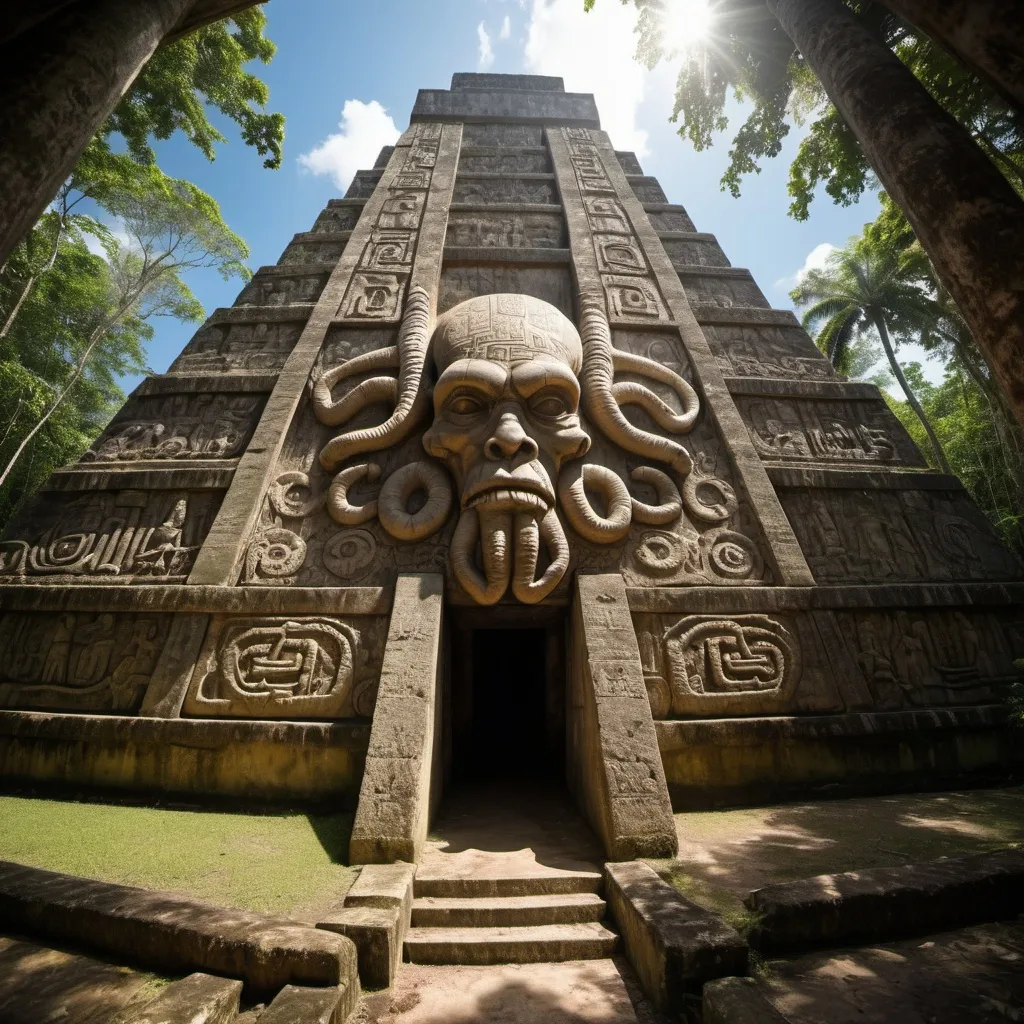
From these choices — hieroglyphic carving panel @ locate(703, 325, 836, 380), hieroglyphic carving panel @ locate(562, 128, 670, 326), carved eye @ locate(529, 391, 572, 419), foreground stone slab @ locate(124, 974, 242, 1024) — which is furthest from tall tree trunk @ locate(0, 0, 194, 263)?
hieroglyphic carving panel @ locate(703, 325, 836, 380)

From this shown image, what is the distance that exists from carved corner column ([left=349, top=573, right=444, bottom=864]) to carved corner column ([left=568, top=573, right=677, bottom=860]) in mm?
1152

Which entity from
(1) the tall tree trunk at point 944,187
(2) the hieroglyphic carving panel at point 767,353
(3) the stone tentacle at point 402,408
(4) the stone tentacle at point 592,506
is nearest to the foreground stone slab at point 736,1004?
(1) the tall tree trunk at point 944,187

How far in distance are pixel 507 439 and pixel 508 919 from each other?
326 centimetres

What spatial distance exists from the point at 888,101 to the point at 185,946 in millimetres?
4878

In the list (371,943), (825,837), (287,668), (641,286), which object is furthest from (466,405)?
(825,837)

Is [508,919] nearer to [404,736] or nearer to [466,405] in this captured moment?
[404,736]

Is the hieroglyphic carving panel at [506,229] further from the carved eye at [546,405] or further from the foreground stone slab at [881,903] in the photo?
the foreground stone slab at [881,903]

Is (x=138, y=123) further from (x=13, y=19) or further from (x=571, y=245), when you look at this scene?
(x=13, y=19)

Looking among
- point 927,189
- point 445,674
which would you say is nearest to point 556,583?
point 445,674

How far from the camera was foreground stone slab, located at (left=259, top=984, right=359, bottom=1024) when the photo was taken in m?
1.84

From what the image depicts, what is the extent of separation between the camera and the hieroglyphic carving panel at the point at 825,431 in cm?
616

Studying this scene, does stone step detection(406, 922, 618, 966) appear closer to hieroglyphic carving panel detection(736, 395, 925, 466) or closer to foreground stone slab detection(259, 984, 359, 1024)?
foreground stone slab detection(259, 984, 359, 1024)

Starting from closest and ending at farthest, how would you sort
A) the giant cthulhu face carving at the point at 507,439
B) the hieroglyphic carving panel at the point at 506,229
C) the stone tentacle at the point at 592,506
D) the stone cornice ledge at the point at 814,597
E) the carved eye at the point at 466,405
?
1. the giant cthulhu face carving at the point at 507,439
2. the stone cornice ledge at the point at 814,597
3. the stone tentacle at the point at 592,506
4. the carved eye at the point at 466,405
5. the hieroglyphic carving panel at the point at 506,229

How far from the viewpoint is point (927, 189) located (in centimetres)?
228
